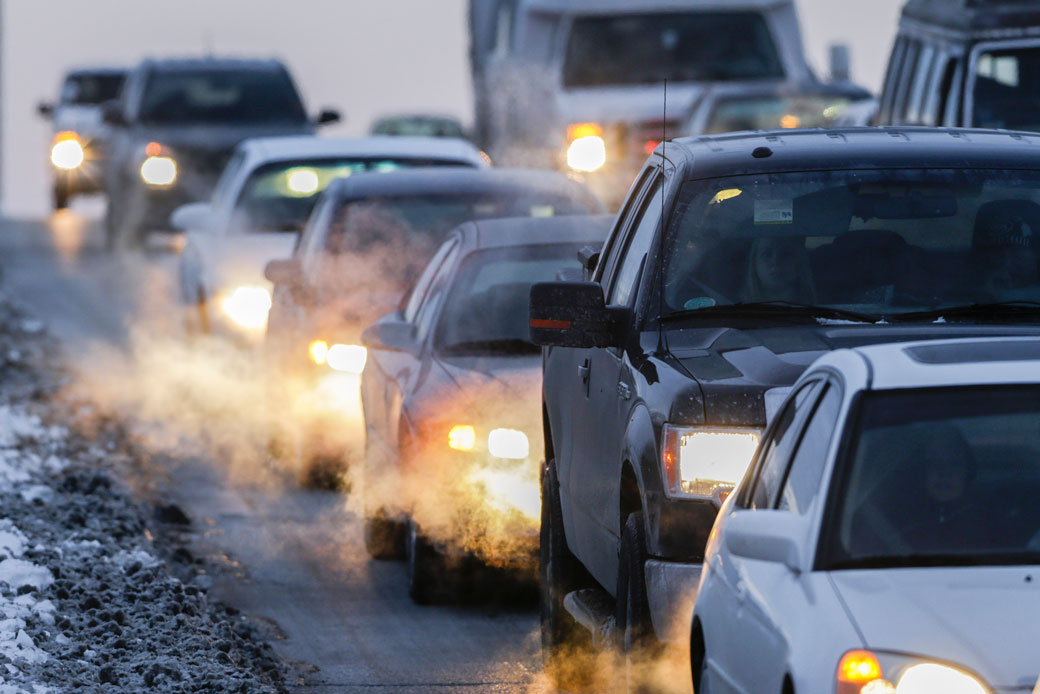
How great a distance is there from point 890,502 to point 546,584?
315cm

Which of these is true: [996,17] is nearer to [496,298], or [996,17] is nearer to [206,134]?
[496,298]

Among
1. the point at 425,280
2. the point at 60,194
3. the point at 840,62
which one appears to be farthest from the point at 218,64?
the point at 425,280

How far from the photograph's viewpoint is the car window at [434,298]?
34.6ft

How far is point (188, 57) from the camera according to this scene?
26.2 meters

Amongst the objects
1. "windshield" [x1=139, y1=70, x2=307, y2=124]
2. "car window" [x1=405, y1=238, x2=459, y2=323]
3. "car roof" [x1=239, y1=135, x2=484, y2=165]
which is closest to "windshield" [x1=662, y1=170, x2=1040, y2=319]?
"car window" [x1=405, y1=238, x2=459, y2=323]

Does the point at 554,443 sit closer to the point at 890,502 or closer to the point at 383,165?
the point at 890,502

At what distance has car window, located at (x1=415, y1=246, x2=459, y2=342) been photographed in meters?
10.6

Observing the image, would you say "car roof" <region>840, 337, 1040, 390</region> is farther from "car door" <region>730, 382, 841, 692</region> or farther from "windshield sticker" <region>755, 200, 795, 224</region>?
"windshield sticker" <region>755, 200, 795, 224</region>

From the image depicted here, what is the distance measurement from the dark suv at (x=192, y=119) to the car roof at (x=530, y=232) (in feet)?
45.2

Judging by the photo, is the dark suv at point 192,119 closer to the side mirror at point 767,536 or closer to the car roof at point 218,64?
the car roof at point 218,64

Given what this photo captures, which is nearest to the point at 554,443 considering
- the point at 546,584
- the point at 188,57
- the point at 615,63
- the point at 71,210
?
the point at 546,584

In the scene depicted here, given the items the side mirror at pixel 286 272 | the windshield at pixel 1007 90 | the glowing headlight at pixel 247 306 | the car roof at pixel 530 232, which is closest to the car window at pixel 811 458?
the car roof at pixel 530 232

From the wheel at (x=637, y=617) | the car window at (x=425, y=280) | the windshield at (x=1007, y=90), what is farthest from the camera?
the windshield at (x=1007, y=90)

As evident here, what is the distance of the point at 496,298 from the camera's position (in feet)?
34.6
